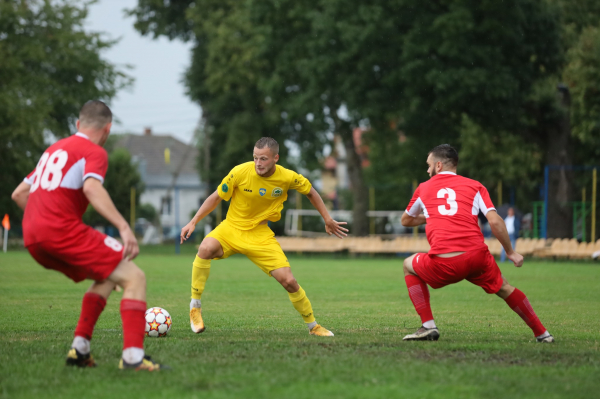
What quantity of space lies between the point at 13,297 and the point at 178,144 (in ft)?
237

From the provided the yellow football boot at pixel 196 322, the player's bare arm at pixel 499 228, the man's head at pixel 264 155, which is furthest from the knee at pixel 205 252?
the player's bare arm at pixel 499 228

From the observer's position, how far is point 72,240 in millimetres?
4957

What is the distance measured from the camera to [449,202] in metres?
6.68

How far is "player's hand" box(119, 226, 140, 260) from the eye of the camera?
4.90 metres

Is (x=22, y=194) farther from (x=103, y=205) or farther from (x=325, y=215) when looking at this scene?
(x=325, y=215)

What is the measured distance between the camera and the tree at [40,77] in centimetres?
3275

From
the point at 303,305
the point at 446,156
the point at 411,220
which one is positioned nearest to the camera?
the point at 446,156

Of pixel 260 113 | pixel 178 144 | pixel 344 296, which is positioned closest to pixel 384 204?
pixel 260 113

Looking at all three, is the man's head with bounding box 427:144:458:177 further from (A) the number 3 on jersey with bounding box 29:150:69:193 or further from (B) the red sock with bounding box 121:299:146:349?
(A) the number 3 on jersey with bounding box 29:150:69:193

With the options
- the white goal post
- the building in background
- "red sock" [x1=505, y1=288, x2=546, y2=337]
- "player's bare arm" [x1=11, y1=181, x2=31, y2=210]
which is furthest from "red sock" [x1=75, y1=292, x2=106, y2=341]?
the building in background

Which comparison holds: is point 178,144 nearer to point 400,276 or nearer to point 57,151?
point 400,276

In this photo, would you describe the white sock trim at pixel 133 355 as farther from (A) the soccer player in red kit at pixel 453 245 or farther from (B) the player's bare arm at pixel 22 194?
(A) the soccer player in red kit at pixel 453 245

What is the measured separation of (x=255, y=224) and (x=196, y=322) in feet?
4.04

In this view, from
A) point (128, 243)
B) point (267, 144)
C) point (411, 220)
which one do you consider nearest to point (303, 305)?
point (411, 220)
